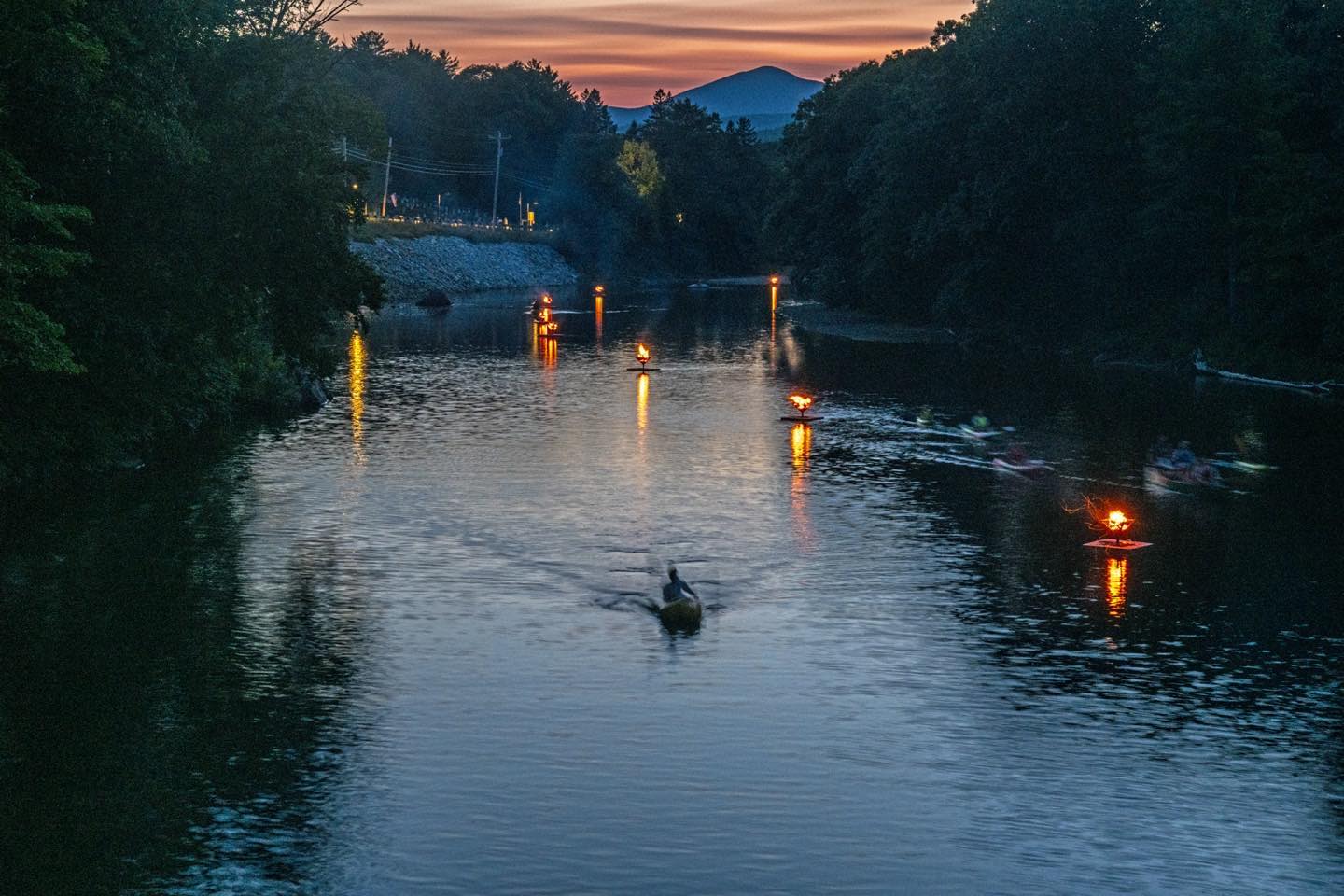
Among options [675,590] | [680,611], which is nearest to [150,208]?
[675,590]

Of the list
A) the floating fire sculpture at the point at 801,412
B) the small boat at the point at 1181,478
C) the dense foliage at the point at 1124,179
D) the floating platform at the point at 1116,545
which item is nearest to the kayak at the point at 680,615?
the floating platform at the point at 1116,545

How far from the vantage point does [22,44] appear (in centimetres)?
4000

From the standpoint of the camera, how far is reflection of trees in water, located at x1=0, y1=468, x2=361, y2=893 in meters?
23.7

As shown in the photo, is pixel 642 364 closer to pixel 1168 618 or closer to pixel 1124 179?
pixel 1124 179

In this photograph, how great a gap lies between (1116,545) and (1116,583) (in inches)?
165

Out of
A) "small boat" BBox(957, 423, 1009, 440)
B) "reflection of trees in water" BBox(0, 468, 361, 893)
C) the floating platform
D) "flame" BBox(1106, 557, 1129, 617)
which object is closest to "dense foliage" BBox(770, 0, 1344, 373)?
"small boat" BBox(957, 423, 1009, 440)

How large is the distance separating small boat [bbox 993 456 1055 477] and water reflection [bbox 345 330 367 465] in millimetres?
22241

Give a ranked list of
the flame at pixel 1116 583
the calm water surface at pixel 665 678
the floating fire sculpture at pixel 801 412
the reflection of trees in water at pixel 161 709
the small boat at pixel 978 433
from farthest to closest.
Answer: the floating fire sculpture at pixel 801 412
the small boat at pixel 978 433
the flame at pixel 1116 583
the calm water surface at pixel 665 678
the reflection of trees in water at pixel 161 709

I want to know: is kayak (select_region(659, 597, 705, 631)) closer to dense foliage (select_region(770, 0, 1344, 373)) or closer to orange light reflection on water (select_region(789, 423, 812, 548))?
orange light reflection on water (select_region(789, 423, 812, 548))

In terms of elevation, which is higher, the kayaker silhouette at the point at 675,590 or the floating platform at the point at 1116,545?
the floating platform at the point at 1116,545

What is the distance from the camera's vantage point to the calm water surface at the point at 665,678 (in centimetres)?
2388

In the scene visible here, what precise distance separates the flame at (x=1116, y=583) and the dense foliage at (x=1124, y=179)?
39749 millimetres

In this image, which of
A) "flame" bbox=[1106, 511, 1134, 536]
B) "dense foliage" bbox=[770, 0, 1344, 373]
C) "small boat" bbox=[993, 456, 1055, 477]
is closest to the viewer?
"flame" bbox=[1106, 511, 1134, 536]

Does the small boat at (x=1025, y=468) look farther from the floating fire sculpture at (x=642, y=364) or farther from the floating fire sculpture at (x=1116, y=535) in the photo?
the floating fire sculpture at (x=642, y=364)
